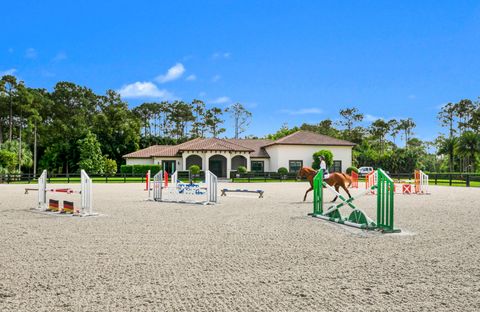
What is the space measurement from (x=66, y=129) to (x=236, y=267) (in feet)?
188

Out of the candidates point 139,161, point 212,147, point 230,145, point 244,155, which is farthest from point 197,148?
point 139,161

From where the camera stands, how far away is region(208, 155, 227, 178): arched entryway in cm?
4791

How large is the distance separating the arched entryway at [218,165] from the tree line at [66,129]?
43.2 ft

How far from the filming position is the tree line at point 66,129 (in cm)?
5338

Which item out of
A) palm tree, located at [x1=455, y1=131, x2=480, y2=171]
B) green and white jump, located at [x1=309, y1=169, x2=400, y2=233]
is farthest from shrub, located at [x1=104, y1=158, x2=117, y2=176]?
palm tree, located at [x1=455, y1=131, x2=480, y2=171]

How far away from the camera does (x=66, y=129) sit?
5759 centimetres

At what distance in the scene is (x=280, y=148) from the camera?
48.5m

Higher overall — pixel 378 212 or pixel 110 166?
pixel 110 166

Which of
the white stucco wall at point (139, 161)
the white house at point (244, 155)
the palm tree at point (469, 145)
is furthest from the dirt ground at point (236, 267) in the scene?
the palm tree at point (469, 145)

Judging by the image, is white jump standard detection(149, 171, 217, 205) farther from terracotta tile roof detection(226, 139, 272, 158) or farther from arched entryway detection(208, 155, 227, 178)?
terracotta tile roof detection(226, 139, 272, 158)

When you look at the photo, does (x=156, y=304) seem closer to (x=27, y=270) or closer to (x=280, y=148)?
(x=27, y=270)

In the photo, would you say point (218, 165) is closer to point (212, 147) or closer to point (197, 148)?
point (212, 147)

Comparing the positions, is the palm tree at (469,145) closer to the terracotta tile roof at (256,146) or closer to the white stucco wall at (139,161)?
the terracotta tile roof at (256,146)

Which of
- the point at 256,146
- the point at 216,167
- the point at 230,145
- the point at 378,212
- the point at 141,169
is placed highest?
the point at 256,146
